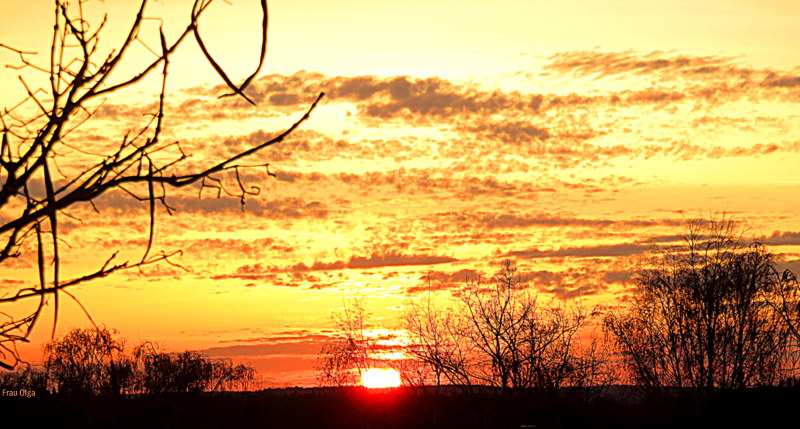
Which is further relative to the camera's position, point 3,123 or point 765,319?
point 765,319

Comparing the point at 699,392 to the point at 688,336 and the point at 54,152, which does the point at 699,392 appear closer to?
the point at 688,336

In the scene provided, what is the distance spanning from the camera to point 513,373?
2355cm

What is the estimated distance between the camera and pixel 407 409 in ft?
164

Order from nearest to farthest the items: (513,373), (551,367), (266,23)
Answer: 1. (266,23)
2. (513,373)
3. (551,367)

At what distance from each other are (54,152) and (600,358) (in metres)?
30.4

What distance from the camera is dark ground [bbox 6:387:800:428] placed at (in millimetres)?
27406

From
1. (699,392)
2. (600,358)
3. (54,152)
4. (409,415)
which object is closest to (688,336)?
(699,392)

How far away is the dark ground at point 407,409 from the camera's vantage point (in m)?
27.4

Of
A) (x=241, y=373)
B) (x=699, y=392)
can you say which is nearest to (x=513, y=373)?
(x=699, y=392)

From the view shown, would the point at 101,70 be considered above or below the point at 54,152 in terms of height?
above

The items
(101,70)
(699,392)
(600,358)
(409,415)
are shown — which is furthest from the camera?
(409,415)

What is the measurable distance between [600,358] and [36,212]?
100 ft

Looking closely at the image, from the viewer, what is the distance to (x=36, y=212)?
5.21 feet

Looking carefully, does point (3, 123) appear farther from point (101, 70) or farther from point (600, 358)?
point (600, 358)
